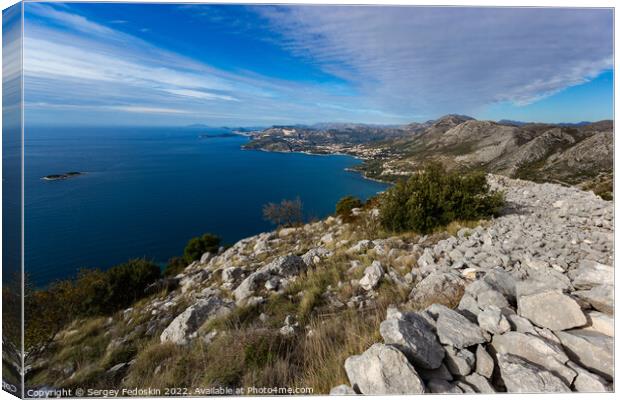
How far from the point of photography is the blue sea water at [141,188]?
126 inches

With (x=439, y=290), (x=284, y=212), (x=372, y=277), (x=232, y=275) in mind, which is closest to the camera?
(x=439, y=290)

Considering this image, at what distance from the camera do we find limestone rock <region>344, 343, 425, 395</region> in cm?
191

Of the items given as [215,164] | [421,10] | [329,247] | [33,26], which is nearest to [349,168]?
[329,247]

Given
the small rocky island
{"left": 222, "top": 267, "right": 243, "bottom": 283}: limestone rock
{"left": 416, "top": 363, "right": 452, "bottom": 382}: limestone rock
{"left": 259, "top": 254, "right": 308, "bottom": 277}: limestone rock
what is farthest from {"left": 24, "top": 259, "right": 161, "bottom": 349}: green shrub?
{"left": 416, "top": 363, "right": 452, "bottom": 382}: limestone rock

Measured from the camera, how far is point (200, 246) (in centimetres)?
948

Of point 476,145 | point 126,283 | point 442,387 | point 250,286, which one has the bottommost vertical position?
point 126,283

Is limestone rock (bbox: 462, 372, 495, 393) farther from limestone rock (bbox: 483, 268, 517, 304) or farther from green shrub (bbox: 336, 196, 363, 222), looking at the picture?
green shrub (bbox: 336, 196, 363, 222)

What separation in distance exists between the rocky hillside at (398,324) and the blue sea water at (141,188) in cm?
129

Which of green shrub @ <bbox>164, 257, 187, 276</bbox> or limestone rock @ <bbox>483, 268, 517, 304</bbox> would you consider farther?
green shrub @ <bbox>164, 257, 187, 276</bbox>

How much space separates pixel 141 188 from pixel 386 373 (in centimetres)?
541

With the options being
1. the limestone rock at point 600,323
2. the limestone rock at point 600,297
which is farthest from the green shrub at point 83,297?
the limestone rock at point 600,297

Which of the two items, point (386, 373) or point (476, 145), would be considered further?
point (476, 145)

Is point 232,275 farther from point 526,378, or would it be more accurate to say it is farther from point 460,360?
point 526,378

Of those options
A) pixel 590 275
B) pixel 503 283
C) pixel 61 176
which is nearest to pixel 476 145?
pixel 590 275
